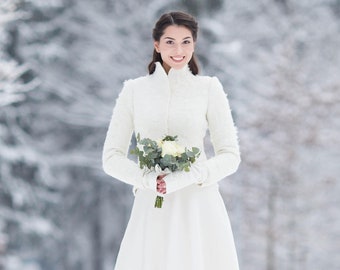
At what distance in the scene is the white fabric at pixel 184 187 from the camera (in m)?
3.05

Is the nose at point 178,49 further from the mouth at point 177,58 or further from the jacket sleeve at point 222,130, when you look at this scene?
the jacket sleeve at point 222,130

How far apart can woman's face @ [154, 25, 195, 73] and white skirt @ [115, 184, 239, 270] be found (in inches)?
21.3

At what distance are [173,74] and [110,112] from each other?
21.6ft

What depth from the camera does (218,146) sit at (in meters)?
3.13

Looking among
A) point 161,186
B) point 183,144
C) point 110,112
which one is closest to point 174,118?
point 183,144

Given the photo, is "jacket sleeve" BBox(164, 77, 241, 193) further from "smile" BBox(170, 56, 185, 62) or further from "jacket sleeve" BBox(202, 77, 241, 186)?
"smile" BBox(170, 56, 185, 62)

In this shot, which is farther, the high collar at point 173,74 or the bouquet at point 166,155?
the high collar at point 173,74

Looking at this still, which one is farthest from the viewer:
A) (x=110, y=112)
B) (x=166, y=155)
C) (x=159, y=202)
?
(x=110, y=112)

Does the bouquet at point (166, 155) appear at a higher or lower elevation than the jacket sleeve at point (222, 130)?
lower

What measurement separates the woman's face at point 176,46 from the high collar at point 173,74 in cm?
3

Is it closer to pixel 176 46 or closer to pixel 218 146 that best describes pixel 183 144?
pixel 218 146

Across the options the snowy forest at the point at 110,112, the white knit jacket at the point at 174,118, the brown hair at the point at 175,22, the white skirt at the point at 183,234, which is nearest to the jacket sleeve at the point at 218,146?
the white knit jacket at the point at 174,118

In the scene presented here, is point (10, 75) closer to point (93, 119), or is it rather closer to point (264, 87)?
point (93, 119)

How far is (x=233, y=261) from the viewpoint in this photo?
311 centimetres
